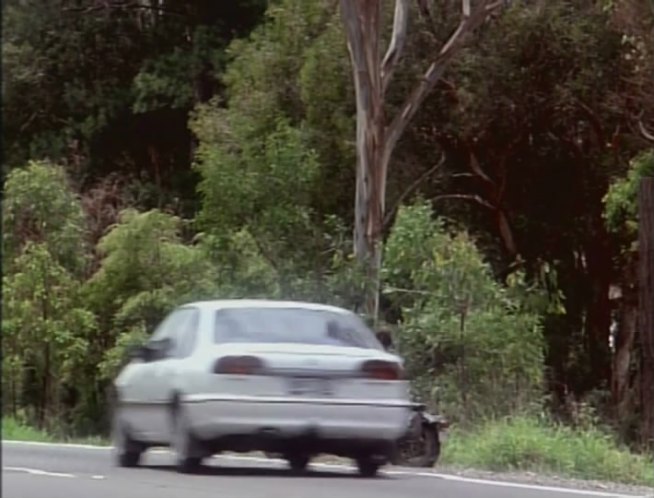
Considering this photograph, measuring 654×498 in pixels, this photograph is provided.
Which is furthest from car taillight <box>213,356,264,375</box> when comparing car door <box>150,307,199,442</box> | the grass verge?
the grass verge

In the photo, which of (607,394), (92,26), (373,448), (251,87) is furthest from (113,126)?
Result: (373,448)

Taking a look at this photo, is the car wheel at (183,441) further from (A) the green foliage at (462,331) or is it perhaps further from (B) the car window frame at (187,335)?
(A) the green foliage at (462,331)

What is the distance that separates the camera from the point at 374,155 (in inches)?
1009

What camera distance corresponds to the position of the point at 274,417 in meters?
13.2

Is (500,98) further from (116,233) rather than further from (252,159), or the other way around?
(116,233)

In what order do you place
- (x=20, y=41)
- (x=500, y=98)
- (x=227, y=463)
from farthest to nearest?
(x=20, y=41) < (x=500, y=98) < (x=227, y=463)

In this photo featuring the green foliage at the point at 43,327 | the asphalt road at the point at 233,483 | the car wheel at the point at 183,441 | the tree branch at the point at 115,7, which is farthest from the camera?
the tree branch at the point at 115,7

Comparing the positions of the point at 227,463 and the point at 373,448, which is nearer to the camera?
the point at 373,448

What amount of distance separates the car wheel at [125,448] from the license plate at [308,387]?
2.11 metres

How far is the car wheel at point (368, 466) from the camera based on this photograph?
Result: 14.7m

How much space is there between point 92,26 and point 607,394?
43.7ft

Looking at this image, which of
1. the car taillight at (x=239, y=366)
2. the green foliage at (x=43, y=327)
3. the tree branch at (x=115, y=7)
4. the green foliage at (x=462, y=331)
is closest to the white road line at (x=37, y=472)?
the car taillight at (x=239, y=366)

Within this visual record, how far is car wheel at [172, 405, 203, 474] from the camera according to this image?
13.4 m

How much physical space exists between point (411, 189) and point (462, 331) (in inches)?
289
